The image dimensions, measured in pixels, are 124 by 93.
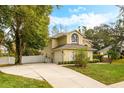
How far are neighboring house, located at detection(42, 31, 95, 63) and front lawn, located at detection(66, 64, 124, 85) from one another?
3531 millimetres

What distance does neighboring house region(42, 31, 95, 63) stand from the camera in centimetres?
2420

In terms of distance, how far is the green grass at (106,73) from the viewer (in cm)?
1425

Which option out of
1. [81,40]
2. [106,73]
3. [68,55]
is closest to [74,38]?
[81,40]

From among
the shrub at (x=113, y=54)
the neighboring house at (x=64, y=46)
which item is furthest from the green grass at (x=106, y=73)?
the neighboring house at (x=64, y=46)

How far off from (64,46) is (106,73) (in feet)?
32.3

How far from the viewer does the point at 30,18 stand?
1359 centimetres

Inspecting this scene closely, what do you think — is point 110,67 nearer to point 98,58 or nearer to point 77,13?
point 98,58

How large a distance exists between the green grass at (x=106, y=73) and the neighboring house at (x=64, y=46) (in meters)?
3.53

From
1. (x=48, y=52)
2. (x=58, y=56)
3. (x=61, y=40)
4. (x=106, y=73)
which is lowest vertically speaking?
(x=106, y=73)

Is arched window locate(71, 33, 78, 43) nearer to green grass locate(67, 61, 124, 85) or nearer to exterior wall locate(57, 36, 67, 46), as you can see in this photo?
exterior wall locate(57, 36, 67, 46)

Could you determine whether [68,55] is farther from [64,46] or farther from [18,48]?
[18,48]

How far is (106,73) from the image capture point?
16.4 meters
